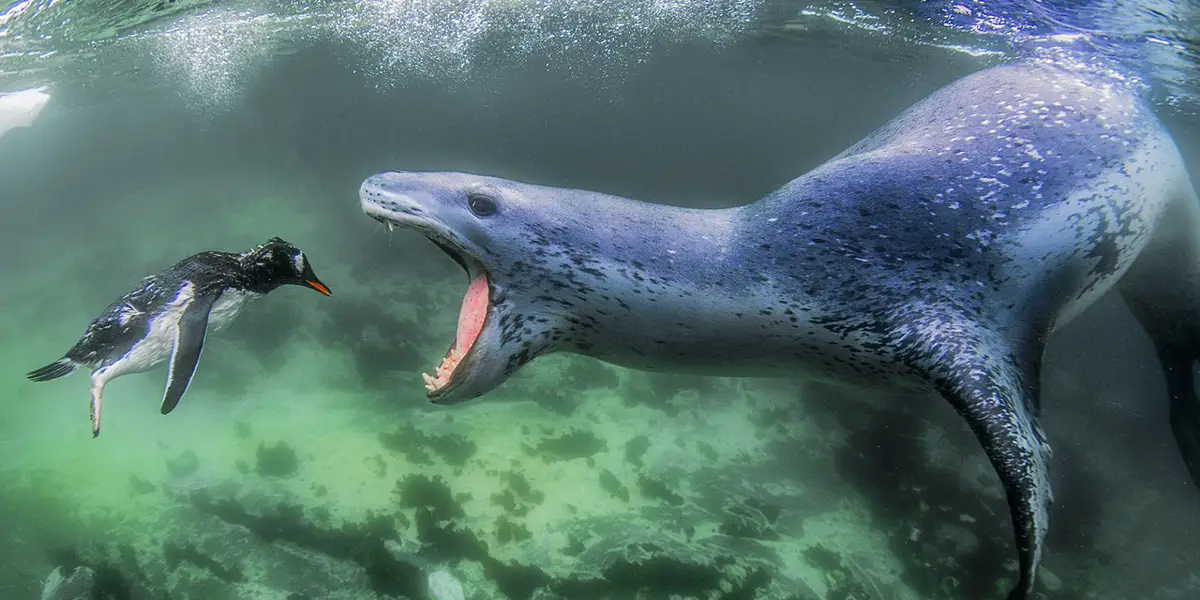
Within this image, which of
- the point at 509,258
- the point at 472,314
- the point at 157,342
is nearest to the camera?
the point at 509,258

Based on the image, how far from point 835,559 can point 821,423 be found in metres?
1.56

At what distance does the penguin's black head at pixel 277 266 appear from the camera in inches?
180

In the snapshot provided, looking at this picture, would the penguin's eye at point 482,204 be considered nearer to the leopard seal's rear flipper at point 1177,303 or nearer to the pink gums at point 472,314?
the pink gums at point 472,314

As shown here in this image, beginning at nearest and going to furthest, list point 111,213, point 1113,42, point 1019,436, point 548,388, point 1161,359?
1. point 1019,436
2. point 1161,359
3. point 548,388
4. point 1113,42
5. point 111,213

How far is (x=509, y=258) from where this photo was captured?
2.82m

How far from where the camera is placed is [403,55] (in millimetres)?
12789

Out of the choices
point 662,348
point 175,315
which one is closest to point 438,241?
point 662,348

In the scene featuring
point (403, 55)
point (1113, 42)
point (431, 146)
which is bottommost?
point (431, 146)

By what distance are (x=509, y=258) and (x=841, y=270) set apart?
1.53 meters

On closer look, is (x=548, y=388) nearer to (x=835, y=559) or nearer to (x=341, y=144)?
(x=835, y=559)

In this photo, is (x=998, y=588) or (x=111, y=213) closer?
(x=998, y=588)

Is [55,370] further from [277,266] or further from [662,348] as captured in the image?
[662,348]

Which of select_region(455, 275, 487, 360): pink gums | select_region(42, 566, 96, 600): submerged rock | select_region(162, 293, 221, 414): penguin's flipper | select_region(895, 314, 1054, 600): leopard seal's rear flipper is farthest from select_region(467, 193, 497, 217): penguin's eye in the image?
select_region(42, 566, 96, 600): submerged rock

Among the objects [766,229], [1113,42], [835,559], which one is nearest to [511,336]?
[766,229]
